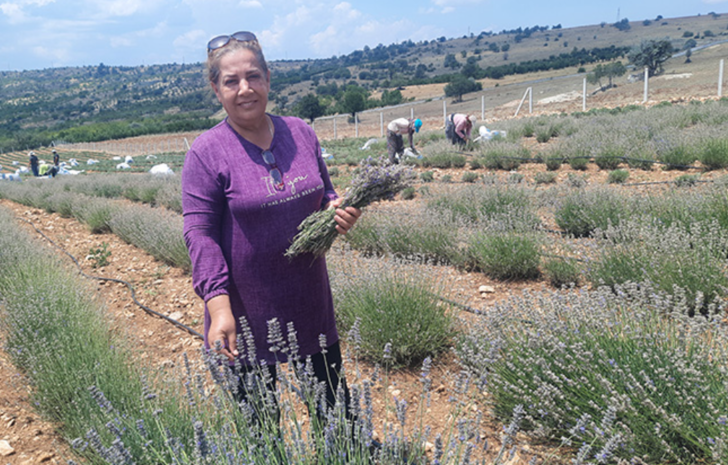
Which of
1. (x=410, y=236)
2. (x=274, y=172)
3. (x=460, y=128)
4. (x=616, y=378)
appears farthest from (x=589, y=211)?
(x=460, y=128)

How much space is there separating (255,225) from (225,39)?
2.46 feet

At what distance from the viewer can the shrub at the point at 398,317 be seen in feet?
11.9

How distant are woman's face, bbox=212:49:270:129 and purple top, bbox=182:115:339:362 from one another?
10 centimetres

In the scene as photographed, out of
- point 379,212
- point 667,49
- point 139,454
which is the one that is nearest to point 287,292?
point 139,454

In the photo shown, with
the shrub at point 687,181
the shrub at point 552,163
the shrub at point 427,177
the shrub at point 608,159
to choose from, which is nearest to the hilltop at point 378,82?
the shrub at point 427,177

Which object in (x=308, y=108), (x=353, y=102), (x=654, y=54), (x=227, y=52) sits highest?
(x=654, y=54)

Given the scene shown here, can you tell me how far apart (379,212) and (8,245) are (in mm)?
4741

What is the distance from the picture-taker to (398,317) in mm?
3705

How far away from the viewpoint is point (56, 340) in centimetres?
347

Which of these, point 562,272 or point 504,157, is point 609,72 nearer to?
point 504,157

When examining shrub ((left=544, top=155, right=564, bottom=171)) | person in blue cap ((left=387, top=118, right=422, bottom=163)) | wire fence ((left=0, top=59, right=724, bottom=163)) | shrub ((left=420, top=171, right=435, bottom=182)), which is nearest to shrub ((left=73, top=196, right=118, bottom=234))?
person in blue cap ((left=387, top=118, right=422, bottom=163))

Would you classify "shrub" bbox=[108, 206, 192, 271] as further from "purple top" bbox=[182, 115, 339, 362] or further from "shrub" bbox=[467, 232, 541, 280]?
"purple top" bbox=[182, 115, 339, 362]

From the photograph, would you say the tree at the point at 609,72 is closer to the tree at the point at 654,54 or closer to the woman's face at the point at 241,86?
the tree at the point at 654,54

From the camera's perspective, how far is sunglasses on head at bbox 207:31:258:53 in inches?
78.2
